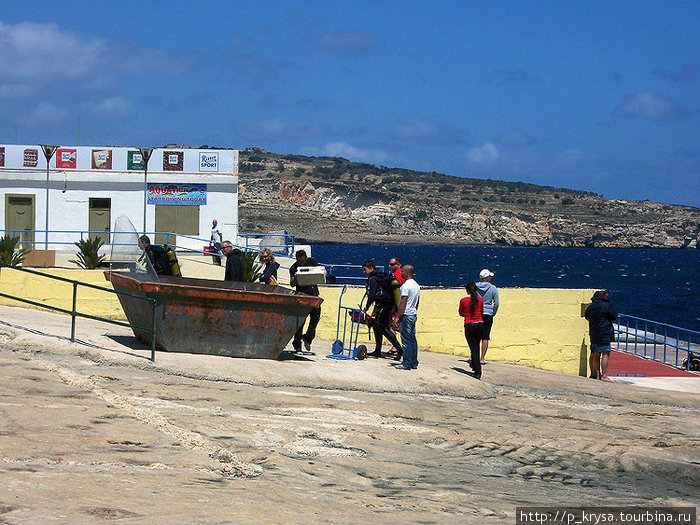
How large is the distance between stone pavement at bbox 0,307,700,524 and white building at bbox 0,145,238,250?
13.0 m

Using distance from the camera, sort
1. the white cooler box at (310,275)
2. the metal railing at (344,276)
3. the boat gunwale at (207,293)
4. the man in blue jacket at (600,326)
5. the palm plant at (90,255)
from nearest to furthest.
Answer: the boat gunwale at (207,293)
the white cooler box at (310,275)
the man in blue jacket at (600,326)
the metal railing at (344,276)
the palm plant at (90,255)

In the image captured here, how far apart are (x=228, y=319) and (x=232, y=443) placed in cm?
413

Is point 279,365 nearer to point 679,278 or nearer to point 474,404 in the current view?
point 474,404

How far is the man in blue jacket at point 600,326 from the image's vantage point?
16.6 metres

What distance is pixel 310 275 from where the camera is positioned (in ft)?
46.4

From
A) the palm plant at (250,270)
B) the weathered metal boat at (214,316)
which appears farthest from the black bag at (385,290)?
the palm plant at (250,270)

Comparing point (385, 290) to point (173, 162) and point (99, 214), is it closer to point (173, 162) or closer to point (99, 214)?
point (173, 162)

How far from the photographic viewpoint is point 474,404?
1281cm

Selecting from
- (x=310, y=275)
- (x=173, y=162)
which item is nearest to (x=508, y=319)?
(x=310, y=275)

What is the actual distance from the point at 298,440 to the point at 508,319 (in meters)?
9.19

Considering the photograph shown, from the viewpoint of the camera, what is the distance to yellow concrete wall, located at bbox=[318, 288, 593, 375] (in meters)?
17.7

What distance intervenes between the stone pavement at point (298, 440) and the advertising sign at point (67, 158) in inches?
554

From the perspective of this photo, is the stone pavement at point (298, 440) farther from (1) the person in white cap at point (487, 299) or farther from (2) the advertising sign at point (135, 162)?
(2) the advertising sign at point (135, 162)

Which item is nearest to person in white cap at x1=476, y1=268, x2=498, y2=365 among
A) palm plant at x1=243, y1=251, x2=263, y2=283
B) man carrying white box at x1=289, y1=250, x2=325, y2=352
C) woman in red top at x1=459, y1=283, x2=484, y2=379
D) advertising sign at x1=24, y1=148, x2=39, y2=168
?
woman in red top at x1=459, y1=283, x2=484, y2=379
